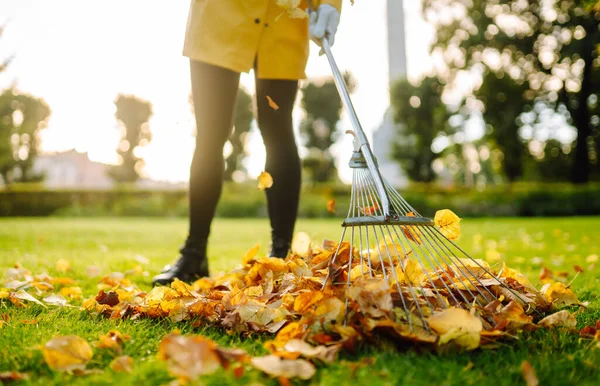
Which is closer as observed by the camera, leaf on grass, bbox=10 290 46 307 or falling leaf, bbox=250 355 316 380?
falling leaf, bbox=250 355 316 380

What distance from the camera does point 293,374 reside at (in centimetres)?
97

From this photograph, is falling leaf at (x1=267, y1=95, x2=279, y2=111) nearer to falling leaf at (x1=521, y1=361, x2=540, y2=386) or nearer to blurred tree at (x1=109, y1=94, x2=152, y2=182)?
falling leaf at (x1=521, y1=361, x2=540, y2=386)

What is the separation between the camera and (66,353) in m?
1.08

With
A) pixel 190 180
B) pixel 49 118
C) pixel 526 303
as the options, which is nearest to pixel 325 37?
pixel 190 180

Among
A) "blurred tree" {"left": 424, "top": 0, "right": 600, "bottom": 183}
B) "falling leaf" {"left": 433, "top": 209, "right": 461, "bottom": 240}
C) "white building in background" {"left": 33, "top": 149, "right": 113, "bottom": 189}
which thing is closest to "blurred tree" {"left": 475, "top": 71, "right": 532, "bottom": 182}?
"blurred tree" {"left": 424, "top": 0, "right": 600, "bottom": 183}

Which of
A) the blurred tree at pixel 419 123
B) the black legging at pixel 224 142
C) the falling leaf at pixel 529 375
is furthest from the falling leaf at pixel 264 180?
the blurred tree at pixel 419 123

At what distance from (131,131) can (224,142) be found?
35.3 m

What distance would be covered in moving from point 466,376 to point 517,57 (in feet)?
65.1

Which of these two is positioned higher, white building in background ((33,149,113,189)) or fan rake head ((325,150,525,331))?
white building in background ((33,149,113,189))

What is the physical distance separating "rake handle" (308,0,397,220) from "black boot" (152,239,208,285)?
3.21ft

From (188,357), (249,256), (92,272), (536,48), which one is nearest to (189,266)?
(249,256)

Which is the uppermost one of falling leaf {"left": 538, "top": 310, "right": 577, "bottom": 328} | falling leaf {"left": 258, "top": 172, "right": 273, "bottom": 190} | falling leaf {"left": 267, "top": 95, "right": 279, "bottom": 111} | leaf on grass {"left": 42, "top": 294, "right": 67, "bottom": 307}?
falling leaf {"left": 267, "top": 95, "right": 279, "bottom": 111}

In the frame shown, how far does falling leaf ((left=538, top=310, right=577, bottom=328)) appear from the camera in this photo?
4.37ft

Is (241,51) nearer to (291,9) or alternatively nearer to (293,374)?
(291,9)
